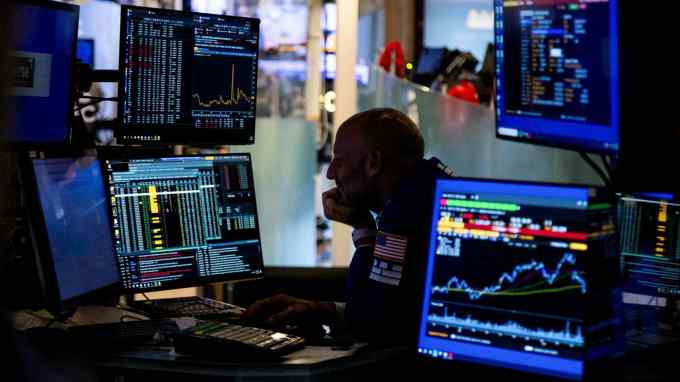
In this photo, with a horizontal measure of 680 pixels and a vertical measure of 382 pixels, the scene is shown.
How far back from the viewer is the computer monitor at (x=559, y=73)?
6.42 ft

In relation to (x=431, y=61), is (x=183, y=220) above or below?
below

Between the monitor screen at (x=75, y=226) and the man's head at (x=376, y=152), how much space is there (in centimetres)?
67

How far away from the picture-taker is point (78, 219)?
243cm

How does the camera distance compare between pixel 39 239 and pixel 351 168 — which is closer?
pixel 39 239

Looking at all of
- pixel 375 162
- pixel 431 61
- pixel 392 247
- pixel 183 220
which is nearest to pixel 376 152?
Result: pixel 375 162

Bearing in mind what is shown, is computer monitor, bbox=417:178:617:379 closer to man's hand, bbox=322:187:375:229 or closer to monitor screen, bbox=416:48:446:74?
man's hand, bbox=322:187:375:229

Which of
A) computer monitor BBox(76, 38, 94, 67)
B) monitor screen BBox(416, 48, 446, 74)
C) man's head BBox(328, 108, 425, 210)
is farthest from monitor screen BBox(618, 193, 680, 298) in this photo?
computer monitor BBox(76, 38, 94, 67)

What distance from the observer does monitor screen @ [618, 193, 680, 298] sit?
249 centimetres

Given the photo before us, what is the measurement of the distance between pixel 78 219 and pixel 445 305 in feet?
3.43

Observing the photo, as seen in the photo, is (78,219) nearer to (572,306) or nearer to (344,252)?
(572,306)

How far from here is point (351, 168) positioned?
261 centimetres

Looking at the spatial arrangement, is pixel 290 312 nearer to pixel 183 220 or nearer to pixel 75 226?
pixel 183 220

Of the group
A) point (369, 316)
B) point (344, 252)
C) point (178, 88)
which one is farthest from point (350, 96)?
point (369, 316)

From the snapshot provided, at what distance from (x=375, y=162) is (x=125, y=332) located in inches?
31.0
